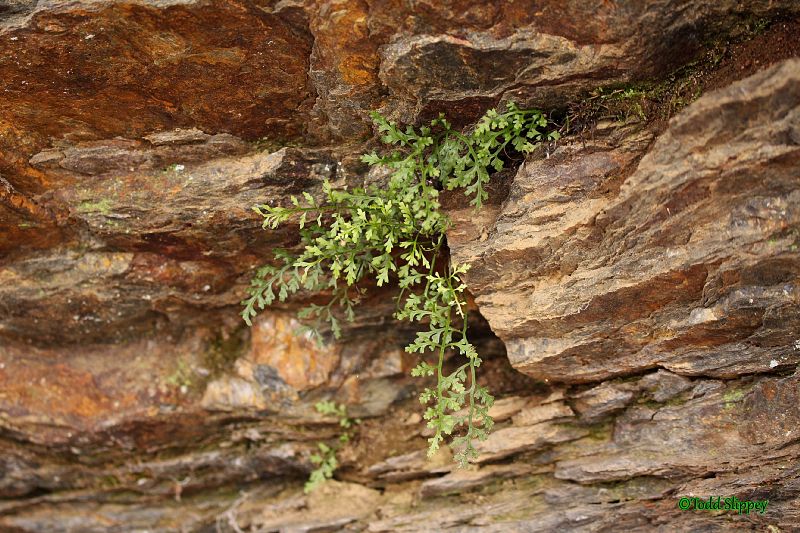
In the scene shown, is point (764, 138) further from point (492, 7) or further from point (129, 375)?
point (129, 375)

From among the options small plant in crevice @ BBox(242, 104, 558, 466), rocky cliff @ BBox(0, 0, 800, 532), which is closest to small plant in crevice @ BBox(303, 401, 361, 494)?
rocky cliff @ BBox(0, 0, 800, 532)

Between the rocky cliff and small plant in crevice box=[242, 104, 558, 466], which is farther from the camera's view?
small plant in crevice box=[242, 104, 558, 466]

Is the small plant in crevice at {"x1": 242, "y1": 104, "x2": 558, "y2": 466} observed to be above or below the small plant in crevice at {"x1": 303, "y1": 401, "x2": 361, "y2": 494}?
above

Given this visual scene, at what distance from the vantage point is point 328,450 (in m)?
7.29

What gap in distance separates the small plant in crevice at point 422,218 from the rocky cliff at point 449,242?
223 millimetres

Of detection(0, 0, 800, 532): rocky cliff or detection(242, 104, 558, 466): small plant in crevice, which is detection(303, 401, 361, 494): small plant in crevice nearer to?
detection(0, 0, 800, 532): rocky cliff

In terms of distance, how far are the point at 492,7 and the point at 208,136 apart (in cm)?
297

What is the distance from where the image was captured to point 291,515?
24.2 ft

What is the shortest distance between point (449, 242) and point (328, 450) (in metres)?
3.10

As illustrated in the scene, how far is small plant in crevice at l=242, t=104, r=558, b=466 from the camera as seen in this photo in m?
5.54

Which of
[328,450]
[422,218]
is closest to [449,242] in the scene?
[422,218]

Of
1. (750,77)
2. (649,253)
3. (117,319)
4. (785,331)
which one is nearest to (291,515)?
(117,319)

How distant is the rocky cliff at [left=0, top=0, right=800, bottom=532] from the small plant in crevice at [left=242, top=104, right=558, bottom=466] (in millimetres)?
223

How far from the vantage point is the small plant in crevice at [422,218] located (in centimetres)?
554
